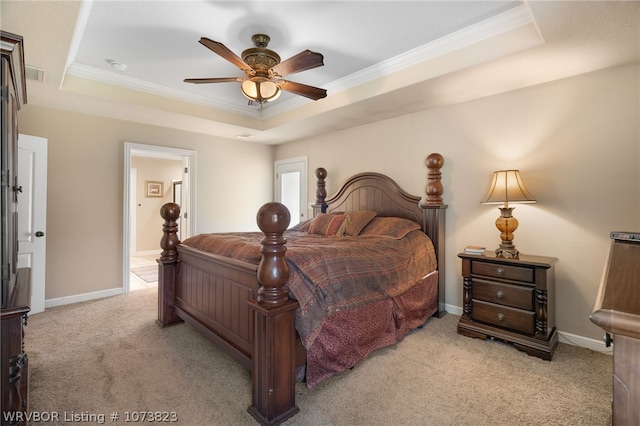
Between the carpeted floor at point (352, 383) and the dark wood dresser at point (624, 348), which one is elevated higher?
the dark wood dresser at point (624, 348)

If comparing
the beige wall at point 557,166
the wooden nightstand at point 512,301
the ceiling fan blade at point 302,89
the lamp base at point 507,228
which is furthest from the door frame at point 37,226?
the lamp base at point 507,228

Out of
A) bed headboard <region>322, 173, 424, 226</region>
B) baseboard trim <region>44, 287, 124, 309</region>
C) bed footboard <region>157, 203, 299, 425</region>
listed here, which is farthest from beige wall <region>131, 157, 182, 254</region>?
bed footboard <region>157, 203, 299, 425</region>

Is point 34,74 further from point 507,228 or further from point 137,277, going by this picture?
point 507,228

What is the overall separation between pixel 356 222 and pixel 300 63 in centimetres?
178

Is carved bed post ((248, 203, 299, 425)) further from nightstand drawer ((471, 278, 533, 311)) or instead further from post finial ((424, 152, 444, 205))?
post finial ((424, 152, 444, 205))

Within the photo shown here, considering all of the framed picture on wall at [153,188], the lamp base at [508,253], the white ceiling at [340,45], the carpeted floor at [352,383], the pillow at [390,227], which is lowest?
the carpeted floor at [352,383]

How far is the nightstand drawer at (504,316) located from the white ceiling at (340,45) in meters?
2.02

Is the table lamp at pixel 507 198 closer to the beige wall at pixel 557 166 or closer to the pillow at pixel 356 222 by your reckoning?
the beige wall at pixel 557 166

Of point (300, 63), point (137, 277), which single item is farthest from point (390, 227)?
point (137, 277)

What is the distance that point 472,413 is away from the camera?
170 cm

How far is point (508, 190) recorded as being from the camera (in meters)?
2.64

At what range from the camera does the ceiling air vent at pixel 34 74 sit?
8.40ft

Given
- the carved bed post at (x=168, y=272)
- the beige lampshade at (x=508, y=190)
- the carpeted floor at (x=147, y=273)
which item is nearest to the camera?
the beige lampshade at (x=508, y=190)

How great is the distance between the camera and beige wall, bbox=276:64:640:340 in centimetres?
241
